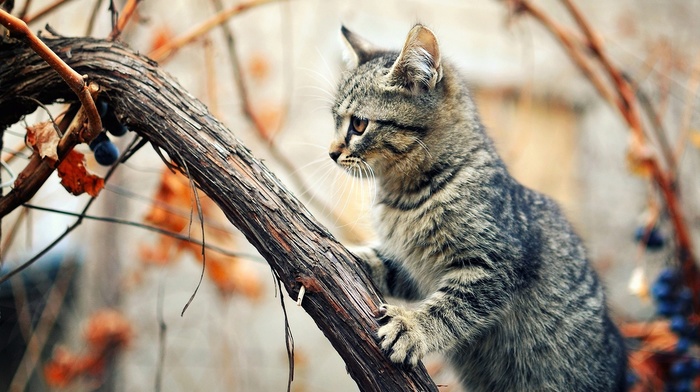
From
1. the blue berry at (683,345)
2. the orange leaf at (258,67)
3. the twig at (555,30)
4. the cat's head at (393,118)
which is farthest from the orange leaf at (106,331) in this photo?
the blue berry at (683,345)

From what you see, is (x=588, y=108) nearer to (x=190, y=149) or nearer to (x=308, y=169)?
A: (x=308, y=169)

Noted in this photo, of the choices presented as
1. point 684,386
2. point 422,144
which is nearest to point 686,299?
point 684,386

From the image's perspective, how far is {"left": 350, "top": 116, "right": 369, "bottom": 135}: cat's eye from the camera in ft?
7.30

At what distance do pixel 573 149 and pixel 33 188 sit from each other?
5.35 m

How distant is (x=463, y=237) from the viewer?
210 cm

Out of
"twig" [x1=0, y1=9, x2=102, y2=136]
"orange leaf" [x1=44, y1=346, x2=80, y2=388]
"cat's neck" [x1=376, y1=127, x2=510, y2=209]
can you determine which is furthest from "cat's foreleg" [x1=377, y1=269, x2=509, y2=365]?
"orange leaf" [x1=44, y1=346, x2=80, y2=388]

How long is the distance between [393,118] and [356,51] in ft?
1.72

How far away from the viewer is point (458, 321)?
194cm

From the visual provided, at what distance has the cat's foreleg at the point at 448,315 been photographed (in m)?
1.74

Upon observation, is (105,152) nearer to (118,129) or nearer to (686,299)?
(118,129)

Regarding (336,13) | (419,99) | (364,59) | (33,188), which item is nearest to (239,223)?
(33,188)

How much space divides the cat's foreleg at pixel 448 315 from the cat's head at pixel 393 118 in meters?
0.48

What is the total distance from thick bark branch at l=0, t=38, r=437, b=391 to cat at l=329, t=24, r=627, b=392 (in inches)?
14.7

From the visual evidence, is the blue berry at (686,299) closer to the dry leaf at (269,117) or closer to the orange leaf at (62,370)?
the dry leaf at (269,117)
